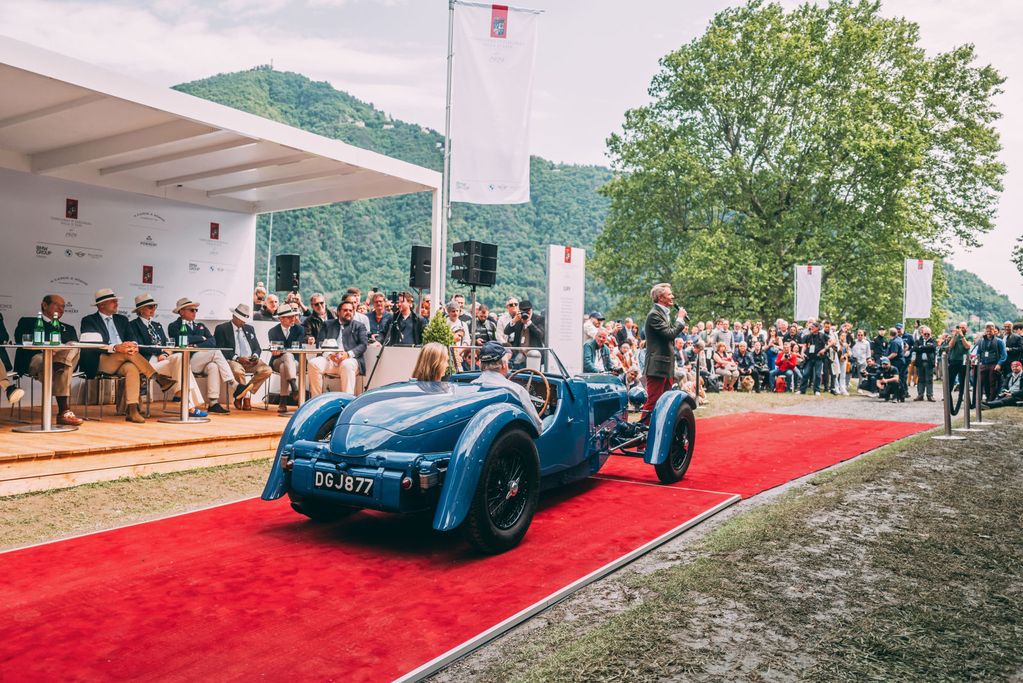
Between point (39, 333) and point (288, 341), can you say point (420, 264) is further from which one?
point (39, 333)

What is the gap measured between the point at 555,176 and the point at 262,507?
53.2 meters

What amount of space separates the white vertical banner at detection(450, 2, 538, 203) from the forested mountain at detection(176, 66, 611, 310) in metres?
30.2

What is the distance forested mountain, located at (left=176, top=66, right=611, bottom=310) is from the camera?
42938 millimetres

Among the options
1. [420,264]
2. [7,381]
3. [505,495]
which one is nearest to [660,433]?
[505,495]

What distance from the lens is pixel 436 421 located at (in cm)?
459

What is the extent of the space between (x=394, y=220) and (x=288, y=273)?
29949 millimetres

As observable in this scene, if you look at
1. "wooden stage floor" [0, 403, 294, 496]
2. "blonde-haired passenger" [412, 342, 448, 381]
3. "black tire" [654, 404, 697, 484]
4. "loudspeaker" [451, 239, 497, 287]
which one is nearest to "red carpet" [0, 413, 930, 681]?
"black tire" [654, 404, 697, 484]

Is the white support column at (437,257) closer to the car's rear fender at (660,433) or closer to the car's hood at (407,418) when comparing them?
the car's rear fender at (660,433)

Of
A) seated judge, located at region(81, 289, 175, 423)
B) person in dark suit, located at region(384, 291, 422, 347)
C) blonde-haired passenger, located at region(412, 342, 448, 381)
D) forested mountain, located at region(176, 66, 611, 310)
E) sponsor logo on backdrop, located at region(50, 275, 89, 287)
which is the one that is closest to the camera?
blonde-haired passenger, located at region(412, 342, 448, 381)

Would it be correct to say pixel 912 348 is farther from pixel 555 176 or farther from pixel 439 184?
pixel 555 176

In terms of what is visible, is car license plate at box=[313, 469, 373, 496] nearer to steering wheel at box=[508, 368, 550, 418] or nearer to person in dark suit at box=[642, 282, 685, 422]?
steering wheel at box=[508, 368, 550, 418]

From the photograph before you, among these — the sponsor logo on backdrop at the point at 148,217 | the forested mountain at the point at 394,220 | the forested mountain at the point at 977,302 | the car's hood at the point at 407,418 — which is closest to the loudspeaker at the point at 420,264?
the sponsor logo on backdrop at the point at 148,217

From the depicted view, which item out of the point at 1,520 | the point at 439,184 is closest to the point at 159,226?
the point at 439,184

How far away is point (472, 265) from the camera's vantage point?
11.3m
